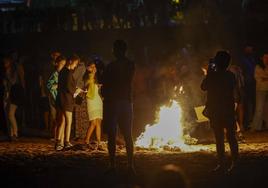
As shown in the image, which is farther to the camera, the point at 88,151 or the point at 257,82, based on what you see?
the point at 257,82

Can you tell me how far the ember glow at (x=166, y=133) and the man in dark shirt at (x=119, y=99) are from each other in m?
3.48

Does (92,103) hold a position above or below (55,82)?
below

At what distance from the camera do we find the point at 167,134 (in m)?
14.6

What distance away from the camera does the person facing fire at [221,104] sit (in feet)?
35.9

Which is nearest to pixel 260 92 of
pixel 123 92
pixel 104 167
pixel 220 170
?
pixel 220 170

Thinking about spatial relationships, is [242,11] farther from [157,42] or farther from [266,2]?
A: [157,42]

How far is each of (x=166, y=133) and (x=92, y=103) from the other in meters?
1.73

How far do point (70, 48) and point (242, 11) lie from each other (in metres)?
5.81

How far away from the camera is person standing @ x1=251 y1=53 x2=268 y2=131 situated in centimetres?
1705

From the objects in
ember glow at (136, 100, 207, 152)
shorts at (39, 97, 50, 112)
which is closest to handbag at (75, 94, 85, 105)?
ember glow at (136, 100, 207, 152)

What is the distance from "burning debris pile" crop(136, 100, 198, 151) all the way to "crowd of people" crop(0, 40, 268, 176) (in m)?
1.01

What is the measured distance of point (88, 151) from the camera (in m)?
14.1

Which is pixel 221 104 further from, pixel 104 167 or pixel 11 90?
pixel 11 90

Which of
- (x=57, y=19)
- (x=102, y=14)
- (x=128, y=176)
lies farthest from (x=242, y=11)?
(x=128, y=176)
